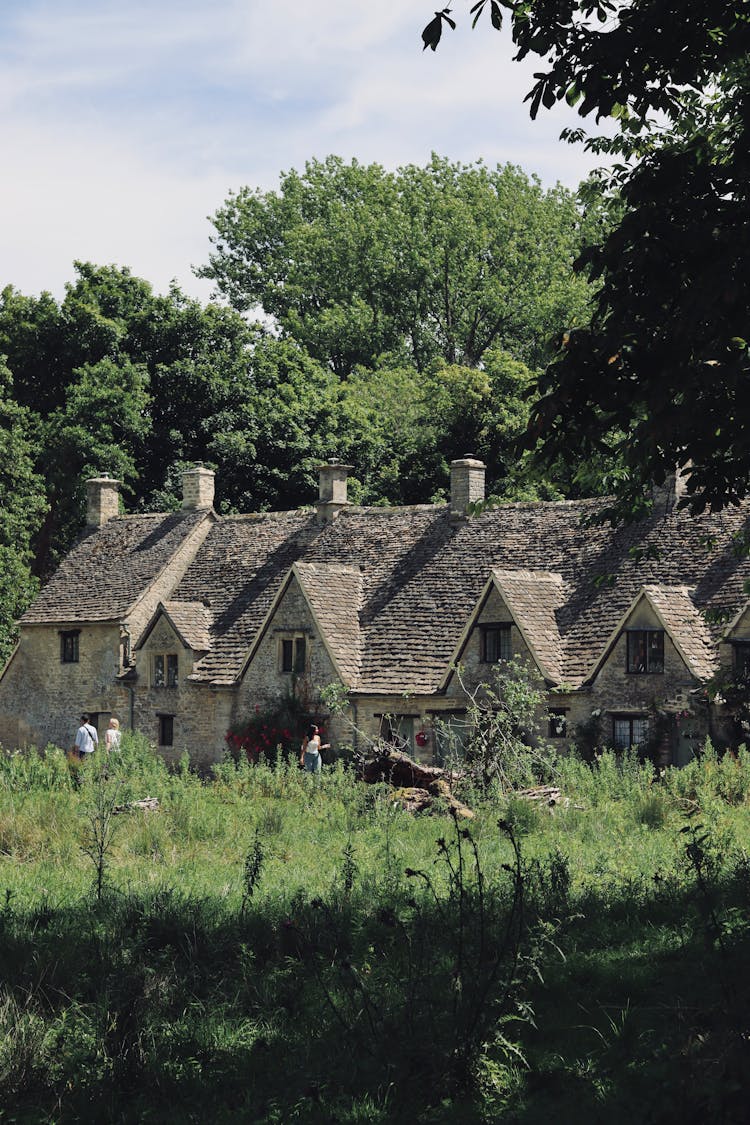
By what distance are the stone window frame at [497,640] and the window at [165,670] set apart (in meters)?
10.2

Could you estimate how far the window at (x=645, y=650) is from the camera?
114 ft

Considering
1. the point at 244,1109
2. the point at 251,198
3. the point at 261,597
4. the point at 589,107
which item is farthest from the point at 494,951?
the point at 251,198

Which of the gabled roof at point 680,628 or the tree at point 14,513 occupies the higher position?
the tree at point 14,513

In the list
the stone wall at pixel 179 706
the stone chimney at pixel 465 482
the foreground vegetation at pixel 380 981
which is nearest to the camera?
the foreground vegetation at pixel 380 981

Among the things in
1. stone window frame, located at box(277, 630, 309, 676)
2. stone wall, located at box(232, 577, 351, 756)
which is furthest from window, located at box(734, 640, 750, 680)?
stone window frame, located at box(277, 630, 309, 676)

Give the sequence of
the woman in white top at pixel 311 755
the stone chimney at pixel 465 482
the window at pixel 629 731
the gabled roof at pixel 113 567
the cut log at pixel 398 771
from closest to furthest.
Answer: the cut log at pixel 398 771
the window at pixel 629 731
the woman in white top at pixel 311 755
the stone chimney at pixel 465 482
the gabled roof at pixel 113 567

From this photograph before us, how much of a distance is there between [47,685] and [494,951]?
35.0 m

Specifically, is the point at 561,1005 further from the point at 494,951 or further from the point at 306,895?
the point at 306,895

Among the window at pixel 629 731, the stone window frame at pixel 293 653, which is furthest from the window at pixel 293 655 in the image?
the window at pixel 629 731

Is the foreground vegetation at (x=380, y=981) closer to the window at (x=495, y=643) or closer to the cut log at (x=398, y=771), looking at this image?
the cut log at (x=398, y=771)

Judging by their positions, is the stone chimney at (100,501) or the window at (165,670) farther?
the stone chimney at (100,501)

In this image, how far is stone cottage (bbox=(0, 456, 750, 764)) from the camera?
1373 inches

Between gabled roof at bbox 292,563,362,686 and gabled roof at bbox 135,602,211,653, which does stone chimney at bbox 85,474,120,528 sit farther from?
gabled roof at bbox 292,563,362,686

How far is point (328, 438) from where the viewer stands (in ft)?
181
